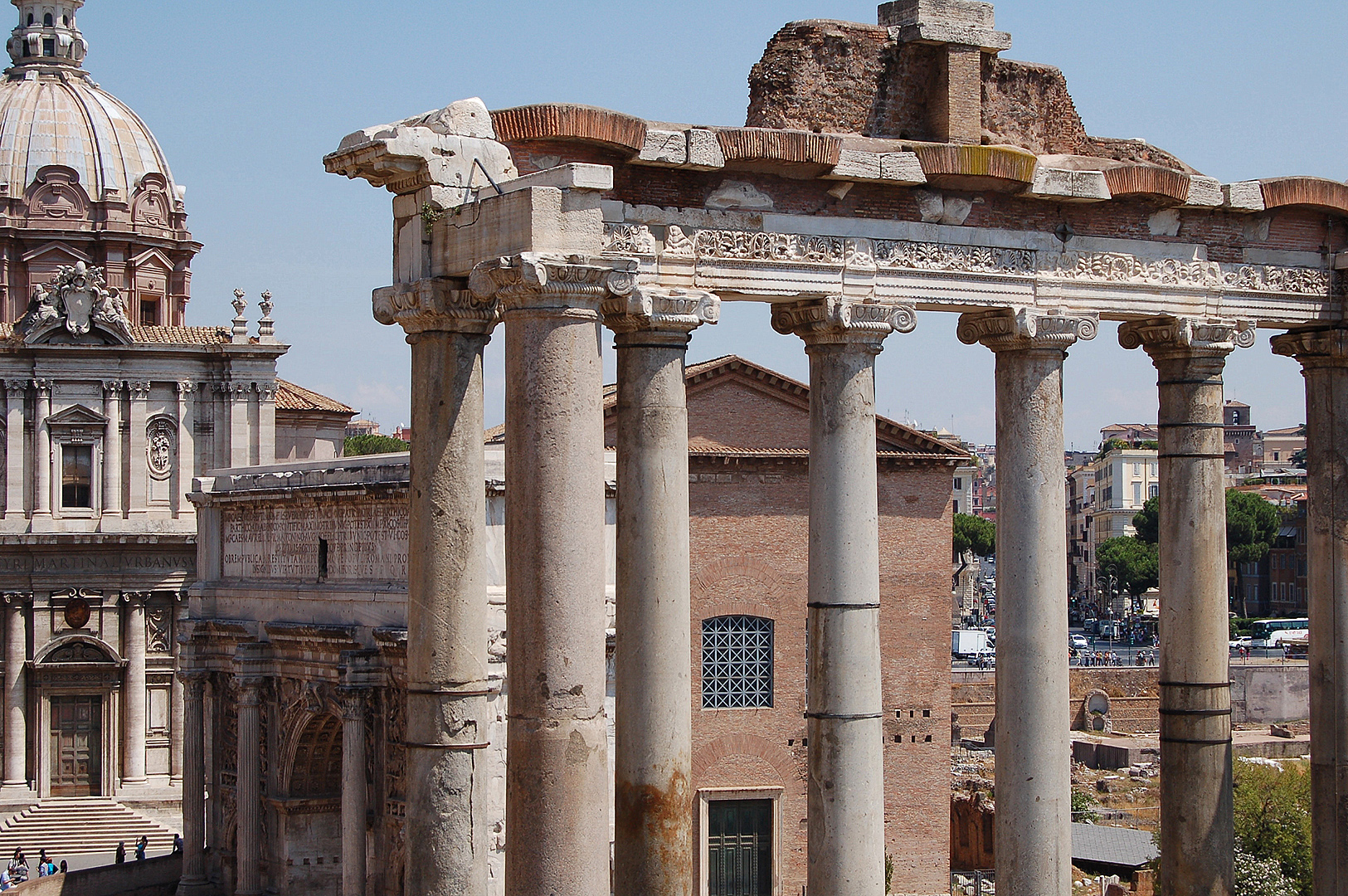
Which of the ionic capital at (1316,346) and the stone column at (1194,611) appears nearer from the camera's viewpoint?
the stone column at (1194,611)

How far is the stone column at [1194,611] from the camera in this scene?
48.5 feet

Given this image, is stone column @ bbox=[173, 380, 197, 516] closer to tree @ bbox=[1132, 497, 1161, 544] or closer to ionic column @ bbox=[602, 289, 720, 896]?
ionic column @ bbox=[602, 289, 720, 896]

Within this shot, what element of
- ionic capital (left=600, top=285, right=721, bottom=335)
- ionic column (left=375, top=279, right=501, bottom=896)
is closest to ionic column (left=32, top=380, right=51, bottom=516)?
ionic column (left=375, top=279, right=501, bottom=896)

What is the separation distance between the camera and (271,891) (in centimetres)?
2948

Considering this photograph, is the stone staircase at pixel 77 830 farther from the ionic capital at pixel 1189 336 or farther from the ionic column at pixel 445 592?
the ionic capital at pixel 1189 336

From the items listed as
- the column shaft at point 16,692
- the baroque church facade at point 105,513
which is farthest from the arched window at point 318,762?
the column shaft at point 16,692

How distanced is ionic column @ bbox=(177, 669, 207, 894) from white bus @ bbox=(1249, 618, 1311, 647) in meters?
50.2

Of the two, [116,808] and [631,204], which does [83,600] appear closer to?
[116,808]

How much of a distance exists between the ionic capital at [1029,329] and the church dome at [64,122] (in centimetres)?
3924

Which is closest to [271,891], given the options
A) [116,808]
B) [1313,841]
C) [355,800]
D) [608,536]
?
[355,800]

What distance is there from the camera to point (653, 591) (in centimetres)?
1235

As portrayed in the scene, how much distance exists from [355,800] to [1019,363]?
597 inches

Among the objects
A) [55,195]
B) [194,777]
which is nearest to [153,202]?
[55,195]

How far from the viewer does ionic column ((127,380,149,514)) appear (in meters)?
43.0
